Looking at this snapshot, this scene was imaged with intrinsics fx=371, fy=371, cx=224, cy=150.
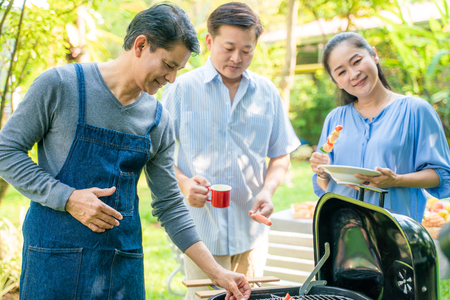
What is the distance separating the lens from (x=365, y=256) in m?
1.66

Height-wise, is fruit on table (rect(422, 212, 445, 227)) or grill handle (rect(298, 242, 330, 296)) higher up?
fruit on table (rect(422, 212, 445, 227))

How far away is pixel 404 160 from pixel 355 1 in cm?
735

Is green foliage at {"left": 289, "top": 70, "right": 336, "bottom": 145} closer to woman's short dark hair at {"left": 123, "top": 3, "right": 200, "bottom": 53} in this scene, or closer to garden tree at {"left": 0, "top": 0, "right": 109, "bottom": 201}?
garden tree at {"left": 0, "top": 0, "right": 109, "bottom": 201}

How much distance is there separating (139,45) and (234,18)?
2.84ft

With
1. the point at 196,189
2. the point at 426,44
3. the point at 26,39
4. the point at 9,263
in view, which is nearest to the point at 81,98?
the point at 196,189

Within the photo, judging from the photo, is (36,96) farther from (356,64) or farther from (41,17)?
(41,17)

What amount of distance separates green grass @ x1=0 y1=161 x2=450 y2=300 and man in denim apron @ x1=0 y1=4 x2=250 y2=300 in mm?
2695

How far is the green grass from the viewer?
4.25 metres

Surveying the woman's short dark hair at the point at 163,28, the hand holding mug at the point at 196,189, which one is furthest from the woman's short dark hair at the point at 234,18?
the hand holding mug at the point at 196,189

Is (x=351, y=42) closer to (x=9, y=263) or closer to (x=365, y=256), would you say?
(x=365, y=256)

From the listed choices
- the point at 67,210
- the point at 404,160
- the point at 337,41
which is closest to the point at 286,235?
the point at 404,160

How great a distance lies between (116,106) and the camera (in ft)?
5.10

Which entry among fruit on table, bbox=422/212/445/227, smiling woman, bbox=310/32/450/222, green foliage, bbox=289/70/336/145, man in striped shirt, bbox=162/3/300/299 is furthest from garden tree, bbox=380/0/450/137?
green foliage, bbox=289/70/336/145

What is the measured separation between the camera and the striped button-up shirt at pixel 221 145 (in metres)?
2.38
